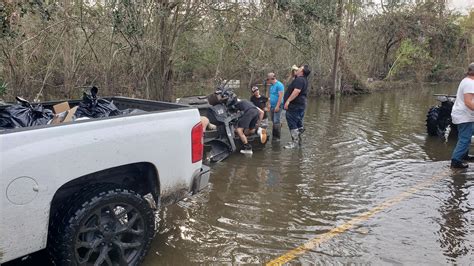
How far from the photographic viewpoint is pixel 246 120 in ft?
26.6

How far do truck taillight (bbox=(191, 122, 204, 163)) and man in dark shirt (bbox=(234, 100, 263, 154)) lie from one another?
4.28 meters

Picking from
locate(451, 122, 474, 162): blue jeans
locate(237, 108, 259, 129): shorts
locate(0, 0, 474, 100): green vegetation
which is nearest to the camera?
locate(451, 122, 474, 162): blue jeans

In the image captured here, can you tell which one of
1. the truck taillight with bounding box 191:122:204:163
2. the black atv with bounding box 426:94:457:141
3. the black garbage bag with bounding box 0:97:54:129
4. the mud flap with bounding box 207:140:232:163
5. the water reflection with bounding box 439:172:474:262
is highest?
the black garbage bag with bounding box 0:97:54:129

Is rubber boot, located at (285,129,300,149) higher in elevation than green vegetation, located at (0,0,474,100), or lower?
lower

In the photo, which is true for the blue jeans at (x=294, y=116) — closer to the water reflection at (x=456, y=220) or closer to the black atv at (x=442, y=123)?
the black atv at (x=442, y=123)

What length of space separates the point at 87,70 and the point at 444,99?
8931mm

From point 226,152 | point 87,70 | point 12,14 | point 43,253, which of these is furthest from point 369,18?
point 43,253

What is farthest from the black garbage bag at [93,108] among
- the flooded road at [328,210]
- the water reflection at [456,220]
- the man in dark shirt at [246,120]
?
the man in dark shirt at [246,120]

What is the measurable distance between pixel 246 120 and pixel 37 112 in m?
4.70

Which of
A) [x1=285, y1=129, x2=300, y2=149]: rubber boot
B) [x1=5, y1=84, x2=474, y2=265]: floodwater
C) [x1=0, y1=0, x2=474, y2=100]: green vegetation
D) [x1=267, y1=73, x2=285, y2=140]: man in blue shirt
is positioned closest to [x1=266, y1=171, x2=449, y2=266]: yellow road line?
[x1=5, y1=84, x2=474, y2=265]: floodwater

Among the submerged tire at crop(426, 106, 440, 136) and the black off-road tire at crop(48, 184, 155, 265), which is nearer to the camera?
the black off-road tire at crop(48, 184, 155, 265)

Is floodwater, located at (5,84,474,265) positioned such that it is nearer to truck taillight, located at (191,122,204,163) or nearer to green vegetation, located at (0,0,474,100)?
truck taillight, located at (191,122,204,163)

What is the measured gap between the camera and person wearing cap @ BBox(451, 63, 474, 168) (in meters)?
6.65

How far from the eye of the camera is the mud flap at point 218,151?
7.53 meters
